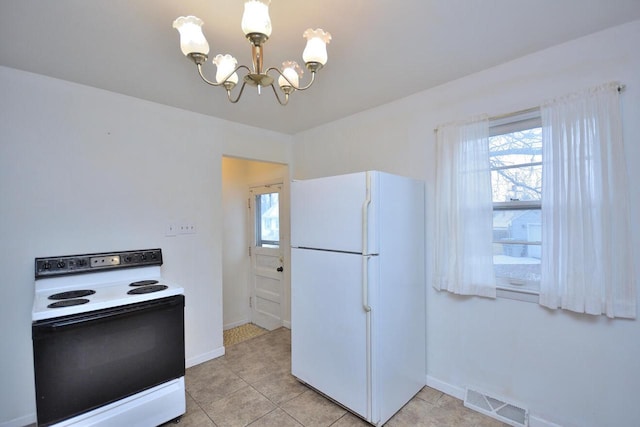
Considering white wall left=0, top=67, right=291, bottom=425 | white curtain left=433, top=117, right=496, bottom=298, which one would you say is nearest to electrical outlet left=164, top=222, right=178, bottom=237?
white wall left=0, top=67, right=291, bottom=425

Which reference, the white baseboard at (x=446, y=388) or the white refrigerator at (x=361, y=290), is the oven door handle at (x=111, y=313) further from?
the white baseboard at (x=446, y=388)

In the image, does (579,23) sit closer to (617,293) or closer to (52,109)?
(617,293)

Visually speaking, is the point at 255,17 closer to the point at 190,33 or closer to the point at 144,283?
the point at 190,33

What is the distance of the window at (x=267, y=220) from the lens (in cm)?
380

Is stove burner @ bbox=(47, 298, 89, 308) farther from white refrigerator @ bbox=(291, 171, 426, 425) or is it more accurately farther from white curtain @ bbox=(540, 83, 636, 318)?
white curtain @ bbox=(540, 83, 636, 318)

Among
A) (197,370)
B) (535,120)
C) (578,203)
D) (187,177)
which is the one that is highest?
(535,120)

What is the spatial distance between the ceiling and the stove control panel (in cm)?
134

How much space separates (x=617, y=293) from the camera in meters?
1.61

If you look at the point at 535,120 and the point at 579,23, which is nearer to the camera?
the point at 579,23

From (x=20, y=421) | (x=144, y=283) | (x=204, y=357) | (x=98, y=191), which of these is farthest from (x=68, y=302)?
(x=204, y=357)

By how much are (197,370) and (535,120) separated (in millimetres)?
3458

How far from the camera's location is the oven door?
5.15 feet

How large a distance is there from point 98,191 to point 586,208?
3.41m

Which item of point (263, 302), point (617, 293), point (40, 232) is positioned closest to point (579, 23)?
point (617, 293)
